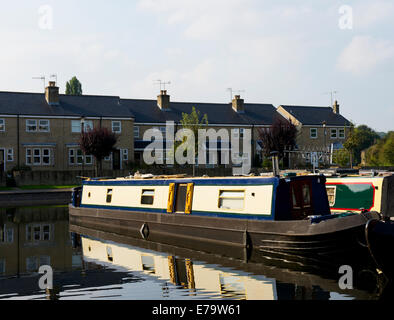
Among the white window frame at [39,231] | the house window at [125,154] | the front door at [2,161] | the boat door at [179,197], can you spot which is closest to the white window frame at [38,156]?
the front door at [2,161]

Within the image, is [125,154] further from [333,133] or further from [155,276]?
[155,276]

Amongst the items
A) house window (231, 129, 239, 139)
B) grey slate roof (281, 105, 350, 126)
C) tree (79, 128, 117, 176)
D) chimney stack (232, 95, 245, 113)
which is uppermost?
chimney stack (232, 95, 245, 113)

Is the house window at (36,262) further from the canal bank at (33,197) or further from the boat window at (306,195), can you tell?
the canal bank at (33,197)

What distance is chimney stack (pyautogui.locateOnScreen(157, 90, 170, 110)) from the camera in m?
54.1

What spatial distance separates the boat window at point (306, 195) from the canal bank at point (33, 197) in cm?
2175

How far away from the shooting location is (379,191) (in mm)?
16297

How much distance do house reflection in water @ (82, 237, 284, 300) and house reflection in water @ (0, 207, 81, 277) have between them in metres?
0.89

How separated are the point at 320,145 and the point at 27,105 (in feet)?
102

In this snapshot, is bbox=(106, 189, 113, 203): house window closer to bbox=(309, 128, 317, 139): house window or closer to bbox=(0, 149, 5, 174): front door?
bbox=(0, 149, 5, 174): front door

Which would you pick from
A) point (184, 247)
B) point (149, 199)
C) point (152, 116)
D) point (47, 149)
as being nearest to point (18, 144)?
point (47, 149)

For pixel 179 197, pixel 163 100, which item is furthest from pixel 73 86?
pixel 179 197

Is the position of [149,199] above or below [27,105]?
below

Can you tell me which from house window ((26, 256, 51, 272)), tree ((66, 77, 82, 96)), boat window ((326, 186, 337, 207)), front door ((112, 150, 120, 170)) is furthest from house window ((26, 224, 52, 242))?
tree ((66, 77, 82, 96))
